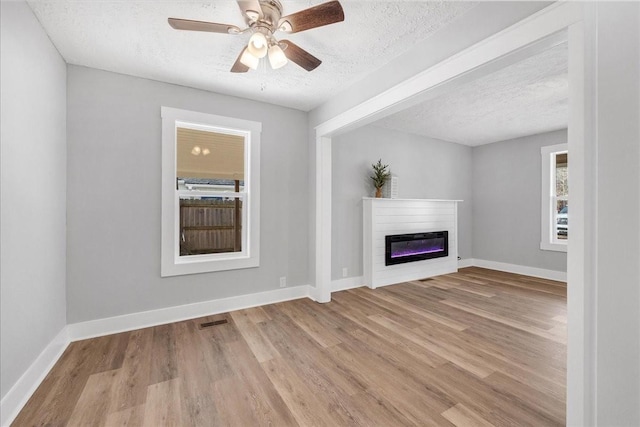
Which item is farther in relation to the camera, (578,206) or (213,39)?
(213,39)

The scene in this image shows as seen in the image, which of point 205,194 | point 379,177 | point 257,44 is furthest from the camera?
point 379,177

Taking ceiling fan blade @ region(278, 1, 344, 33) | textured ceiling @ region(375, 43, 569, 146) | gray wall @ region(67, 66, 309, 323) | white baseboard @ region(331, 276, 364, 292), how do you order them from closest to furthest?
ceiling fan blade @ region(278, 1, 344, 33), gray wall @ region(67, 66, 309, 323), textured ceiling @ region(375, 43, 569, 146), white baseboard @ region(331, 276, 364, 292)

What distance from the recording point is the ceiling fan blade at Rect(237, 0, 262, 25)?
5.26 ft

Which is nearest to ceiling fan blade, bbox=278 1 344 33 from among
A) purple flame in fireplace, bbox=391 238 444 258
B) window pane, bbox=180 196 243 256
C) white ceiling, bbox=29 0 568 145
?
white ceiling, bbox=29 0 568 145

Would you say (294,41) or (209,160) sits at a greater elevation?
(294,41)

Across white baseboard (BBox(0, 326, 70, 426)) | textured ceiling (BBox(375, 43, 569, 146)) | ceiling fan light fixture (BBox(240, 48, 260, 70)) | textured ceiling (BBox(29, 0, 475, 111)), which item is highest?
textured ceiling (BBox(375, 43, 569, 146))

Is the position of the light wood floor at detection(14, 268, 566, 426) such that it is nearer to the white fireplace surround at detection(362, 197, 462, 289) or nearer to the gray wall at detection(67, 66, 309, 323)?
the gray wall at detection(67, 66, 309, 323)

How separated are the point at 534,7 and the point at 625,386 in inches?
77.8

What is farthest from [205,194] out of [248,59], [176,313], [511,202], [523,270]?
[523,270]

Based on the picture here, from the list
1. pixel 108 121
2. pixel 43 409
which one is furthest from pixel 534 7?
pixel 43 409

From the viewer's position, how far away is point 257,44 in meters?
1.83

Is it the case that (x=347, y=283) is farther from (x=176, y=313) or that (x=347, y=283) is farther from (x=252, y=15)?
(x=252, y=15)

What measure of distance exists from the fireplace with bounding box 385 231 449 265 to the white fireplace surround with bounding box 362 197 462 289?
80mm

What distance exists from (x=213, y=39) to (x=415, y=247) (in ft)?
14.3
